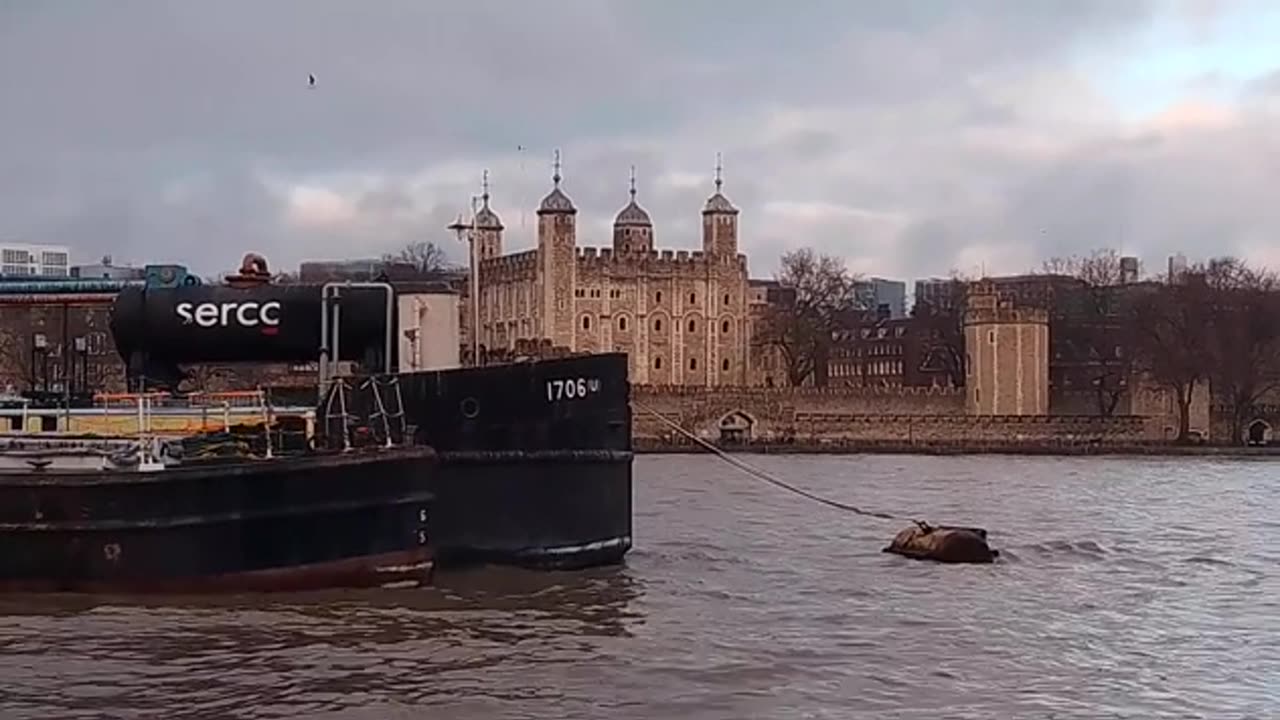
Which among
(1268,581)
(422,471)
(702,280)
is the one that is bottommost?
(1268,581)

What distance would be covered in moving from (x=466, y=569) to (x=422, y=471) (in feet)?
5.22

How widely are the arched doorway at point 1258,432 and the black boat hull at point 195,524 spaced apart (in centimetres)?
8359

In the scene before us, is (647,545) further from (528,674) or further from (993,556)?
(528,674)

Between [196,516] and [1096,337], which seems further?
[1096,337]

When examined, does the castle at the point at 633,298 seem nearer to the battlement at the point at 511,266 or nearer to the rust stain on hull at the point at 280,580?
the battlement at the point at 511,266

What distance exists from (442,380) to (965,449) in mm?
72495

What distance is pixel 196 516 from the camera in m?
18.5

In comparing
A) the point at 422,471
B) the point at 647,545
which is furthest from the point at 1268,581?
the point at 422,471

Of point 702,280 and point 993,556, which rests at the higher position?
point 702,280

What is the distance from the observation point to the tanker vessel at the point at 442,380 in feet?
66.0

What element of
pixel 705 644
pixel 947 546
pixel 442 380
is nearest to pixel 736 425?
pixel 947 546

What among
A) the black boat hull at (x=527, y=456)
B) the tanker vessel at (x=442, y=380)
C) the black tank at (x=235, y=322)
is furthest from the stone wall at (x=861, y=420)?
the black tank at (x=235, y=322)

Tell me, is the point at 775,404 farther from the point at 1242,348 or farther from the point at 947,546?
the point at 947,546

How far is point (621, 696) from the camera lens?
49.3 feet
